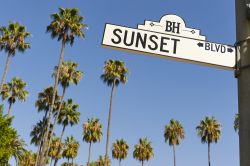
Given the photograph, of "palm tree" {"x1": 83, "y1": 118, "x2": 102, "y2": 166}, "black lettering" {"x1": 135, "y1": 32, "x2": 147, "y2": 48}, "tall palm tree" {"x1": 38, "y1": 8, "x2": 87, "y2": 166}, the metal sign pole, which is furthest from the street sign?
"palm tree" {"x1": 83, "y1": 118, "x2": 102, "y2": 166}

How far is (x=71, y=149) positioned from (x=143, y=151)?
13.4 metres

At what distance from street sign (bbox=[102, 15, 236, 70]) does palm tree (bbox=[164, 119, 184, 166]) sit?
63264 mm

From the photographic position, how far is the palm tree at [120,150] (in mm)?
69812

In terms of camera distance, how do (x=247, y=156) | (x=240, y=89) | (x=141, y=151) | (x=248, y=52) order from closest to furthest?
(x=247, y=156)
(x=240, y=89)
(x=248, y=52)
(x=141, y=151)

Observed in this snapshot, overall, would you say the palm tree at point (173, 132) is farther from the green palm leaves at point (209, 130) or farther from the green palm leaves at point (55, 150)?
the green palm leaves at point (55, 150)

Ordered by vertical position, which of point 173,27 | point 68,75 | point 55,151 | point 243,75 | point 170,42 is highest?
point 68,75

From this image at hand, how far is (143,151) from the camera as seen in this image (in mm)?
68062

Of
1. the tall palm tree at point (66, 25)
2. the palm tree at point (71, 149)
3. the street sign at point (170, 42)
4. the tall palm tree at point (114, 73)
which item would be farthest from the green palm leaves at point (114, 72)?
the street sign at point (170, 42)

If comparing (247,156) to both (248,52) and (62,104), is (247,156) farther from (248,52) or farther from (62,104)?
(62,104)

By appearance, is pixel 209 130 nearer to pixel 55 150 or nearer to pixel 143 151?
pixel 143 151

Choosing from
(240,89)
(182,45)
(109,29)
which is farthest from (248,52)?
(109,29)

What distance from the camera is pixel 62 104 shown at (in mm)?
53531

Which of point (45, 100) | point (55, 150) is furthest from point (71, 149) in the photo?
point (45, 100)

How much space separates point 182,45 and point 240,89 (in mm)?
708
